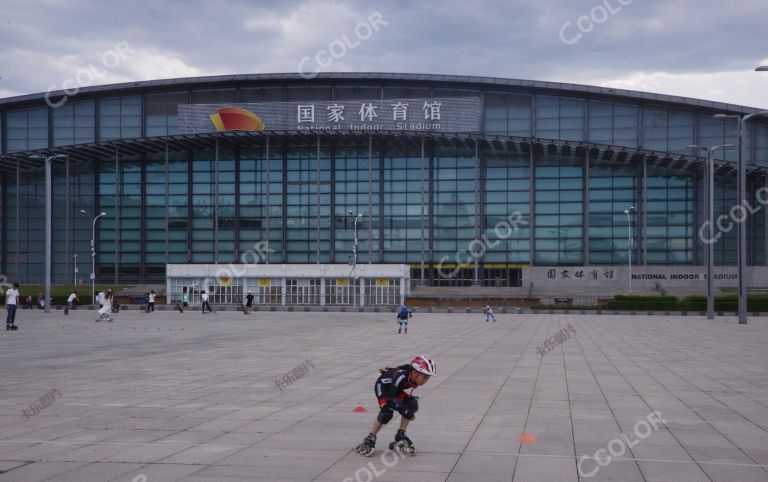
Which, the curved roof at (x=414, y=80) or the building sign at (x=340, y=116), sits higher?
the curved roof at (x=414, y=80)

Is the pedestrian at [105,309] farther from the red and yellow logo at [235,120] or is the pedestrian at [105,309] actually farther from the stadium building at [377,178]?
A: the red and yellow logo at [235,120]

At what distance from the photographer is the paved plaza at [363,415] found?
8.30 meters

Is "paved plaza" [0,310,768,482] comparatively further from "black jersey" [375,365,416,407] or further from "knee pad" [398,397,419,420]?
"black jersey" [375,365,416,407]

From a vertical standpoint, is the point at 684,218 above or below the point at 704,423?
above

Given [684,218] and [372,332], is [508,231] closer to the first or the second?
[684,218]

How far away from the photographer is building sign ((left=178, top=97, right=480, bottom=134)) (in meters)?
81.4

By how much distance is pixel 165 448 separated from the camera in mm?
9156

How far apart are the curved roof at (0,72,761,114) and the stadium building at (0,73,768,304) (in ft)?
0.69

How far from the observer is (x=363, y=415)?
11586 millimetres

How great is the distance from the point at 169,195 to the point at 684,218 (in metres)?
57.2

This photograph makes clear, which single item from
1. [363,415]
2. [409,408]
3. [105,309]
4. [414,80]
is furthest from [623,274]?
[409,408]

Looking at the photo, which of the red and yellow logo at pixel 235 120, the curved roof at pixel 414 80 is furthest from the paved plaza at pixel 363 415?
the red and yellow logo at pixel 235 120

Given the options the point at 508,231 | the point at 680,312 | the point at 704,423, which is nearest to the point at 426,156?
the point at 508,231

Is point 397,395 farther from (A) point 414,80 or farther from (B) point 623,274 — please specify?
(A) point 414,80
